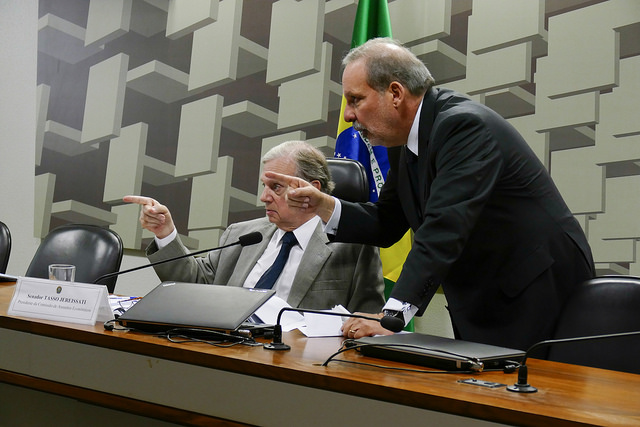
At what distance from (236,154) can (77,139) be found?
4.48 feet

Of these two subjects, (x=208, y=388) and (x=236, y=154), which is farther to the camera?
(x=236, y=154)

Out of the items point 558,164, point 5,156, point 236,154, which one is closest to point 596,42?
point 558,164

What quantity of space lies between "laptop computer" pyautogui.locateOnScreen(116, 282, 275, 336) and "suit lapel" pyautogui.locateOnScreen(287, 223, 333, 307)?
602 millimetres

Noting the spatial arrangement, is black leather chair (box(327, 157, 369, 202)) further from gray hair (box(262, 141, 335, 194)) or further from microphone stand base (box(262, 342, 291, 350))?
microphone stand base (box(262, 342, 291, 350))

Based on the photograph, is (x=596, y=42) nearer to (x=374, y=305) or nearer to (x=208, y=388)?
(x=374, y=305)

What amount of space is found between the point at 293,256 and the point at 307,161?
320 mm

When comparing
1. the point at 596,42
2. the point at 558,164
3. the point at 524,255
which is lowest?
the point at 524,255

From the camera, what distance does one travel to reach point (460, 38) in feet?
8.68

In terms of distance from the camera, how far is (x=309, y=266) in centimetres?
195

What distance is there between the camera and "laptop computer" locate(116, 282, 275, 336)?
118 centimetres

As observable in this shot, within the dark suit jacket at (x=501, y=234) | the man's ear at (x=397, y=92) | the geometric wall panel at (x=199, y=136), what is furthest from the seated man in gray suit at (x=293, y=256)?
the geometric wall panel at (x=199, y=136)

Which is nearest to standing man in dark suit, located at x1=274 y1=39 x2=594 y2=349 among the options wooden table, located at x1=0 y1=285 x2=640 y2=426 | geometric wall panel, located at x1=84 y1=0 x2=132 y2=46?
wooden table, located at x1=0 y1=285 x2=640 y2=426

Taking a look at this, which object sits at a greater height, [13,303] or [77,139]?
[77,139]

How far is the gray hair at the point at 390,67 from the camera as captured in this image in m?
1.72
